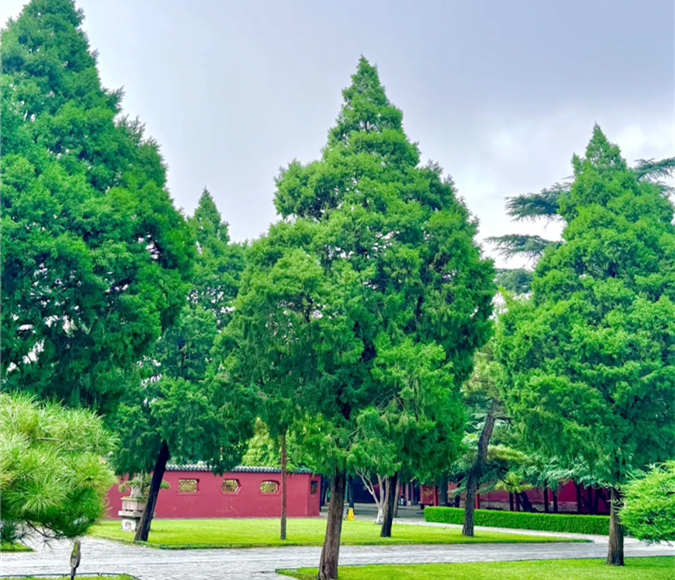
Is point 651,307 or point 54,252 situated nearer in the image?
point 54,252

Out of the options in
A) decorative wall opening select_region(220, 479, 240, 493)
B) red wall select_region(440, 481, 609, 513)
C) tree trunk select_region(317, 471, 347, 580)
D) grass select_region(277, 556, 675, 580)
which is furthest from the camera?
decorative wall opening select_region(220, 479, 240, 493)

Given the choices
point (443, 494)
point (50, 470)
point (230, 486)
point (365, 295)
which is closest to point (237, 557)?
point (365, 295)

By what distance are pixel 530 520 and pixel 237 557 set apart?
18.4m

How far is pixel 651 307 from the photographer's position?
16125 millimetres

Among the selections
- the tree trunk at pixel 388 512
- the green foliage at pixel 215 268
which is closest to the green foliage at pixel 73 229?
the green foliage at pixel 215 268

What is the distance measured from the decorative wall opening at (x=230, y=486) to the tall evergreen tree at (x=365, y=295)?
79.7ft

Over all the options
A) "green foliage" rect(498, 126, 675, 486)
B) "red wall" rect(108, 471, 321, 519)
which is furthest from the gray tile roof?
"green foliage" rect(498, 126, 675, 486)

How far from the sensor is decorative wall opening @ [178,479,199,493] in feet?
118

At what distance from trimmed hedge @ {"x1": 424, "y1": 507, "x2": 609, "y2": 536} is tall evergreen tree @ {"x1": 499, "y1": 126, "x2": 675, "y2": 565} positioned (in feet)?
41.5

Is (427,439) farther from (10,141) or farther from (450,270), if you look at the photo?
(10,141)

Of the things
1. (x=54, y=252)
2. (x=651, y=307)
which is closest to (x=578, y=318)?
(x=651, y=307)

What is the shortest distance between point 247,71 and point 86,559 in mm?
11654

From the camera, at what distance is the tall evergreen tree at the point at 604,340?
15844 mm

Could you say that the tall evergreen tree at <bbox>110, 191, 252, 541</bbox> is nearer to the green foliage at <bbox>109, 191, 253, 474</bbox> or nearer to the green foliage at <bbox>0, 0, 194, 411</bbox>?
the green foliage at <bbox>109, 191, 253, 474</bbox>
